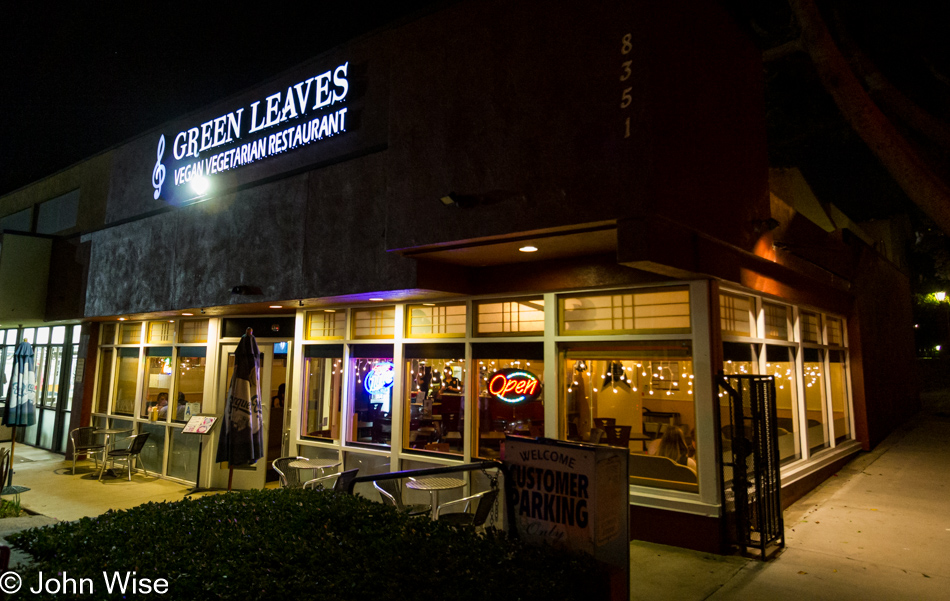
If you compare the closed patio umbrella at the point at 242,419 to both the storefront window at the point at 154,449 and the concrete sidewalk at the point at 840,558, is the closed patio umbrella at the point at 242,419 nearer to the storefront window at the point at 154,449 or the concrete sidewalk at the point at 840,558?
the storefront window at the point at 154,449

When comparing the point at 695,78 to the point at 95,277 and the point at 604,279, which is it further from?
the point at 95,277

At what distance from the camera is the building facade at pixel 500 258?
597 centimetres

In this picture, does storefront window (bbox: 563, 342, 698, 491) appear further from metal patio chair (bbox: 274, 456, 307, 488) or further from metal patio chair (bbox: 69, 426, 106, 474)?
metal patio chair (bbox: 69, 426, 106, 474)

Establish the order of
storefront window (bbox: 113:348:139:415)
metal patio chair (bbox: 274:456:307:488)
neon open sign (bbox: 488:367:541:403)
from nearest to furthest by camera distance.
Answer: neon open sign (bbox: 488:367:541:403)
metal patio chair (bbox: 274:456:307:488)
storefront window (bbox: 113:348:139:415)

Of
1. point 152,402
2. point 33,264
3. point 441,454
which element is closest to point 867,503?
point 441,454

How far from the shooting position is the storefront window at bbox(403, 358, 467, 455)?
840 cm

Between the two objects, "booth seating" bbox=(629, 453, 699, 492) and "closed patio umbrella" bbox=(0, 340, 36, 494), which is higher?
"closed patio umbrella" bbox=(0, 340, 36, 494)

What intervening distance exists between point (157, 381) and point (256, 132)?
642 centimetres

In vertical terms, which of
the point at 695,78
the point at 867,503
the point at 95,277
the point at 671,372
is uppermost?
the point at 695,78

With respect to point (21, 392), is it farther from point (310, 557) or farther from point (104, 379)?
point (310, 557)

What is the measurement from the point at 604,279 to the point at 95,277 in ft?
37.9

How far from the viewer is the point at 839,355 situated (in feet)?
37.9

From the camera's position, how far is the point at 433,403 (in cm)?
871

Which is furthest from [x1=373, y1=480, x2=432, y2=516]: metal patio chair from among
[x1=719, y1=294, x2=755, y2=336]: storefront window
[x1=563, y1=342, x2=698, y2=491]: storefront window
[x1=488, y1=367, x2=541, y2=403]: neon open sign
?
[x1=719, y1=294, x2=755, y2=336]: storefront window
